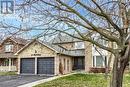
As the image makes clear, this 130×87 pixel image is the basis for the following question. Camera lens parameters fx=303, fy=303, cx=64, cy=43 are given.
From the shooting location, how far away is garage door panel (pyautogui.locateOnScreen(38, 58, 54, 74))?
42609mm

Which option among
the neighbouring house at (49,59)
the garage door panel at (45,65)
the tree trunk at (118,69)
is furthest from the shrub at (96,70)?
the tree trunk at (118,69)

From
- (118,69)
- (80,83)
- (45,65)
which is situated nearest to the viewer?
(118,69)

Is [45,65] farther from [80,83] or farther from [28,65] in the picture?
[80,83]

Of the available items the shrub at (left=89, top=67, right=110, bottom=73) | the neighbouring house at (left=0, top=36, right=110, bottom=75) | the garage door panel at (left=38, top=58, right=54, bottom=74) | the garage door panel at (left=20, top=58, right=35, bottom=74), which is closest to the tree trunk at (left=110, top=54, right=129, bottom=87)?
the neighbouring house at (left=0, top=36, right=110, bottom=75)

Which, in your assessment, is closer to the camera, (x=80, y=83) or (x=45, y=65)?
(x=80, y=83)

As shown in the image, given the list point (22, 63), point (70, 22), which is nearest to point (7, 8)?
point (70, 22)

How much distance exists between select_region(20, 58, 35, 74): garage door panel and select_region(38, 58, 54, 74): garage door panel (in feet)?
3.81

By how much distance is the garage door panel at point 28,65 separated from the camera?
44.1 meters

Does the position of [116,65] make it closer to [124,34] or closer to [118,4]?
[124,34]

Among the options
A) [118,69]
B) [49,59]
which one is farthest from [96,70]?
[118,69]

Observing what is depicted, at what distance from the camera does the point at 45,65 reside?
4316 cm

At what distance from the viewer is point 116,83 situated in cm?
1070

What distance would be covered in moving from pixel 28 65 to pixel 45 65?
9.56ft

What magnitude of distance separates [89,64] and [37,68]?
8.54 meters
